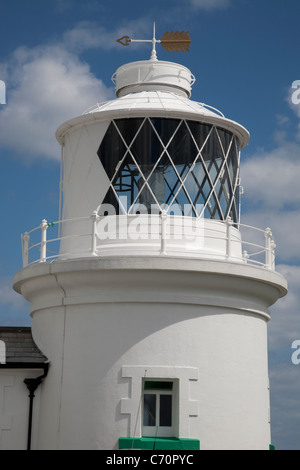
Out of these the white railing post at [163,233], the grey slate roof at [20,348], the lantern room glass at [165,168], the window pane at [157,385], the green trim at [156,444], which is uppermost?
the lantern room glass at [165,168]

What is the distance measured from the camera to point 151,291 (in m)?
17.2

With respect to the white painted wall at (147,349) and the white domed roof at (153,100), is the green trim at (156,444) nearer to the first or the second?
the white painted wall at (147,349)

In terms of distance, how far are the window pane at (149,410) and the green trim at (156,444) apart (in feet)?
1.25

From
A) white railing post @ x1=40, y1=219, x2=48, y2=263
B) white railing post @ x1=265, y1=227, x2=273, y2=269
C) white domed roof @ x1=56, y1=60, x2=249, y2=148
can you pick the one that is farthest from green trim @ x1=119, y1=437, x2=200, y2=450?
white domed roof @ x1=56, y1=60, x2=249, y2=148

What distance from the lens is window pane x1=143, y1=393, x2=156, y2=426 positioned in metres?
17.0

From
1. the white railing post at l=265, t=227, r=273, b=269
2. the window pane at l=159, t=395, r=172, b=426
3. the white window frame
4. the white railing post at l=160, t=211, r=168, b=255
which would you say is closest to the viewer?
the white window frame

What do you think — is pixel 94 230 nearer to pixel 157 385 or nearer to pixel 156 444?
pixel 157 385

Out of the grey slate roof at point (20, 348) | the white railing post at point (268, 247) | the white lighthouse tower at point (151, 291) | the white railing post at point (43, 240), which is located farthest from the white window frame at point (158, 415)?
the white railing post at point (268, 247)

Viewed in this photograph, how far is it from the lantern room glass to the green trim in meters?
4.71

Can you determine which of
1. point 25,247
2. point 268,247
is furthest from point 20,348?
point 268,247

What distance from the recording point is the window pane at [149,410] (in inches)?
669

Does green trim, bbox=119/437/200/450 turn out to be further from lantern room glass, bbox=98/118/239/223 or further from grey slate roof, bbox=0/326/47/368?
lantern room glass, bbox=98/118/239/223

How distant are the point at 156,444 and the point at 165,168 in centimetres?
579
